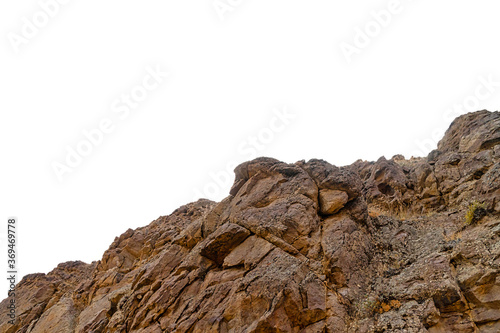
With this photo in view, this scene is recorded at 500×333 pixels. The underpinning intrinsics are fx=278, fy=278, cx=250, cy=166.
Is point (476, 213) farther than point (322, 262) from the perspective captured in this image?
Yes

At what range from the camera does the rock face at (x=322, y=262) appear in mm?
8625

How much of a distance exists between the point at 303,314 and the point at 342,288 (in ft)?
5.99

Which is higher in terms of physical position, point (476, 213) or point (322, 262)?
point (322, 262)

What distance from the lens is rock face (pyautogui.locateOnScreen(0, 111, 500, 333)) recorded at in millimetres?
8625

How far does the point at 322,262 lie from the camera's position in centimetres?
1062

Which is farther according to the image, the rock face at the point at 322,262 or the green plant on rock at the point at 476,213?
the green plant on rock at the point at 476,213

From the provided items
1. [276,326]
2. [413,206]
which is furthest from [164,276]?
[413,206]

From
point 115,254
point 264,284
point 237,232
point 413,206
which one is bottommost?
point 413,206

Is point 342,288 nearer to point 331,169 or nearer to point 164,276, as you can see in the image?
point 331,169

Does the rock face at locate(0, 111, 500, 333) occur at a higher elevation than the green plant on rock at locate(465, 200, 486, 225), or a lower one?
higher

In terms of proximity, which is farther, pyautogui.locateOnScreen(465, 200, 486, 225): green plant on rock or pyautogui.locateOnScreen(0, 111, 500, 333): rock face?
pyautogui.locateOnScreen(465, 200, 486, 225): green plant on rock

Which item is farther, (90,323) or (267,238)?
(90,323)

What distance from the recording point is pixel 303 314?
8930 mm

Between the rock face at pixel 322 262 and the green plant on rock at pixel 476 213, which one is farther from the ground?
the rock face at pixel 322 262
